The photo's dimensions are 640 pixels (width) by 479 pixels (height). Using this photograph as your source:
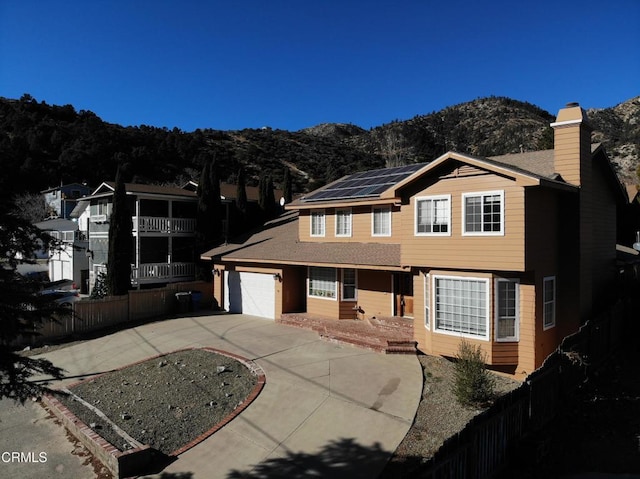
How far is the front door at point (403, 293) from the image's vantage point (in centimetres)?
1581

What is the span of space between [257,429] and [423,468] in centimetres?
440

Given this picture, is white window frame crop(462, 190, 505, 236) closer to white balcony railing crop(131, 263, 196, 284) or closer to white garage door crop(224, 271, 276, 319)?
white garage door crop(224, 271, 276, 319)

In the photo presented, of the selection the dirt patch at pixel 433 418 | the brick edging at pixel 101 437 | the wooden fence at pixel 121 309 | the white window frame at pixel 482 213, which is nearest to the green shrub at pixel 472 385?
the dirt patch at pixel 433 418

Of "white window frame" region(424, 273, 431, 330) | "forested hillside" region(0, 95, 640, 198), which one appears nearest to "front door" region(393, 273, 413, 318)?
"white window frame" region(424, 273, 431, 330)

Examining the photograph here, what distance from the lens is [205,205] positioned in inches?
938

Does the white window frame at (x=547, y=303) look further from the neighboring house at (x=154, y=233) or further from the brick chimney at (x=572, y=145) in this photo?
the neighboring house at (x=154, y=233)

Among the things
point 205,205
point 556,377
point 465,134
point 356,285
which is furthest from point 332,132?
point 556,377

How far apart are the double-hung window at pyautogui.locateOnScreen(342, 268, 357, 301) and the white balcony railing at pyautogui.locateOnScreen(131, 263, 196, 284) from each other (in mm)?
11069

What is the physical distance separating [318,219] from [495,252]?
986cm

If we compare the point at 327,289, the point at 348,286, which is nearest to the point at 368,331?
the point at 348,286

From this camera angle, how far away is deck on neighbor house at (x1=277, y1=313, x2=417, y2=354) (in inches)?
519

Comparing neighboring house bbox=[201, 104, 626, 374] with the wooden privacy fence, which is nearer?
the wooden privacy fence

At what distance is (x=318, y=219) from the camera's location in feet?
63.9

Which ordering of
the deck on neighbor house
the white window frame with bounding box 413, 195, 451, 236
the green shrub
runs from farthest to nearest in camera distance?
the deck on neighbor house
the white window frame with bounding box 413, 195, 451, 236
the green shrub
